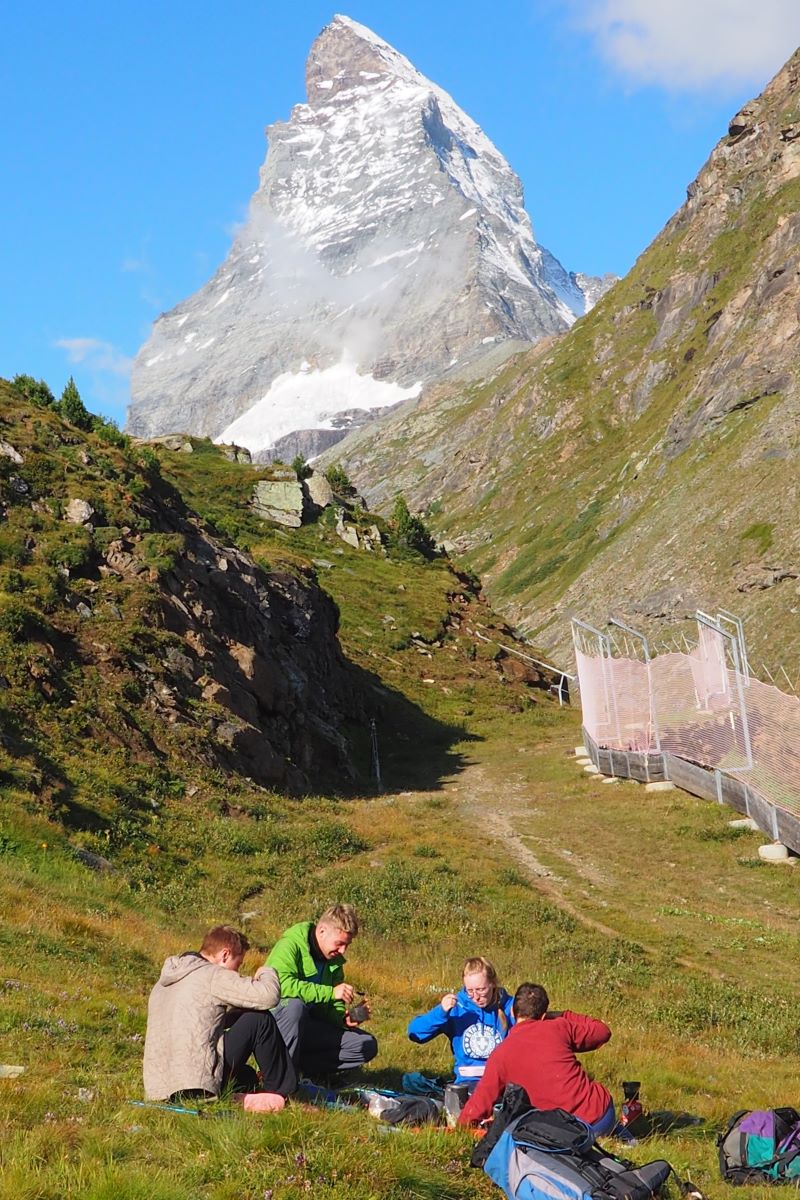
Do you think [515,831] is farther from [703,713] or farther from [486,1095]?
[486,1095]

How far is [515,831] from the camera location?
26.2m

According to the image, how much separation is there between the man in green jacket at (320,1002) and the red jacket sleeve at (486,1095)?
4.71ft

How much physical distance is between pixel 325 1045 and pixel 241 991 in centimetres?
152

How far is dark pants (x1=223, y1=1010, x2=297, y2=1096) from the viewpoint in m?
7.63

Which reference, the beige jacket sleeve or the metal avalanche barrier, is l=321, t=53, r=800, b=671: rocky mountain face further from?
the beige jacket sleeve

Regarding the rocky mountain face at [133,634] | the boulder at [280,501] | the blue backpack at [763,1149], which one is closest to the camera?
the blue backpack at [763,1149]

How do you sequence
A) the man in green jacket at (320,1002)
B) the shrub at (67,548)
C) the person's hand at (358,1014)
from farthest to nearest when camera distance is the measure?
the shrub at (67,548) < the person's hand at (358,1014) < the man in green jacket at (320,1002)

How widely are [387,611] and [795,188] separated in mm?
80677

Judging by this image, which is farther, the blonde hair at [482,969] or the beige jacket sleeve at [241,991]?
the blonde hair at [482,969]

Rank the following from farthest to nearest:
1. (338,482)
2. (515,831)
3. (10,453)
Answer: (338,482)
(10,453)
(515,831)

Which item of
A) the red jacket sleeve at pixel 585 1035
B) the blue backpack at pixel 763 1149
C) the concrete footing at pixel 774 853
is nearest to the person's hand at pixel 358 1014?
the red jacket sleeve at pixel 585 1035

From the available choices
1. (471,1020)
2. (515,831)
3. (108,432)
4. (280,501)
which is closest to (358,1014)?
(471,1020)

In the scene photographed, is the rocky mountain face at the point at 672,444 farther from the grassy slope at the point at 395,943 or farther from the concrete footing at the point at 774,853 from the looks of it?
the concrete footing at the point at 774,853

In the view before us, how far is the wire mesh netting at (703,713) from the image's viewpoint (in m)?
21.7
